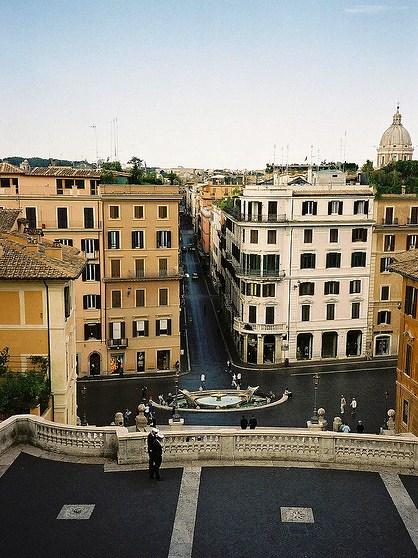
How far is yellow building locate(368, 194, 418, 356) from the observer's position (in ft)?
212

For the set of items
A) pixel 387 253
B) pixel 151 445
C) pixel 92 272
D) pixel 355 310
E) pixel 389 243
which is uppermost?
pixel 151 445

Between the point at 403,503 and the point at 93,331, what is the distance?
43721 millimetres

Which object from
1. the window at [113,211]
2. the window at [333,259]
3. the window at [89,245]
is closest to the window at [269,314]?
the window at [333,259]

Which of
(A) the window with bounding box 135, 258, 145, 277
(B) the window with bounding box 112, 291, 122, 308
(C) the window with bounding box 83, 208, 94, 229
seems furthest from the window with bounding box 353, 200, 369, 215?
(C) the window with bounding box 83, 208, 94, 229

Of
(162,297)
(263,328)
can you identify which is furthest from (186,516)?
(263,328)

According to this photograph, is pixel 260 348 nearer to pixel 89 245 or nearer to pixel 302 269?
pixel 302 269

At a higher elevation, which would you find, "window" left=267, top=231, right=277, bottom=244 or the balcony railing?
"window" left=267, top=231, right=277, bottom=244

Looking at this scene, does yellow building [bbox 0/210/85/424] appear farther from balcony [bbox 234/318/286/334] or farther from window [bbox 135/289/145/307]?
balcony [bbox 234/318/286/334]

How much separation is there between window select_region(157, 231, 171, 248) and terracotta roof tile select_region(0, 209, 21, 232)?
62.0 feet

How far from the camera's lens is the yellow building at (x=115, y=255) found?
5659 cm

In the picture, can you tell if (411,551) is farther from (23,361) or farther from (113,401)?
(113,401)

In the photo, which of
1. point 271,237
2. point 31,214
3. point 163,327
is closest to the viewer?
point 31,214

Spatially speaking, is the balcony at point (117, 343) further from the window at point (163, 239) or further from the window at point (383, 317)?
the window at point (383, 317)

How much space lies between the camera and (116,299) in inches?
2320
